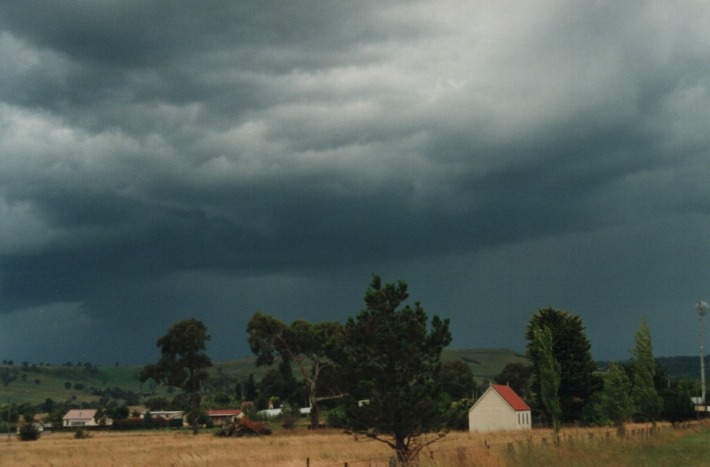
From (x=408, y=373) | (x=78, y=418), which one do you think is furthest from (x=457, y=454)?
(x=78, y=418)

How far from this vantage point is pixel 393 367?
3194 centimetres

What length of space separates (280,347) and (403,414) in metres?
82.2

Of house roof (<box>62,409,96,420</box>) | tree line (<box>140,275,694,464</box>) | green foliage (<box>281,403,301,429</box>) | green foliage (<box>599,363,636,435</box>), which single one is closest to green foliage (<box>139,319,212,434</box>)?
tree line (<box>140,275,694,464</box>)

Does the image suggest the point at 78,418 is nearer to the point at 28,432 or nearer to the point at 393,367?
the point at 28,432

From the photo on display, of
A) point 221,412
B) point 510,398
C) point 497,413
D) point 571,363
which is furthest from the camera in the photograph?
point 221,412

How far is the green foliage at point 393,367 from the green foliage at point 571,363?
58017 mm

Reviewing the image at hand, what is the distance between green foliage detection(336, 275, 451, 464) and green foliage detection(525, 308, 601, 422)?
58.0 m

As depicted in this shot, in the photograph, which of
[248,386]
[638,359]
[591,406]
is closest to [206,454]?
[638,359]

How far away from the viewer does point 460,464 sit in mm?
27109

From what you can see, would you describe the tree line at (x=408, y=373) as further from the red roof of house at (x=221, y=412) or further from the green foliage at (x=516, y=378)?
the red roof of house at (x=221, y=412)

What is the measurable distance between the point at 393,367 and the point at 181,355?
86209mm

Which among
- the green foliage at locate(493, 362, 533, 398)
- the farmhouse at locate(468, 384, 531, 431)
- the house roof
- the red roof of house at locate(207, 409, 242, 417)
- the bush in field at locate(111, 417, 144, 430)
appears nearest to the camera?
the farmhouse at locate(468, 384, 531, 431)

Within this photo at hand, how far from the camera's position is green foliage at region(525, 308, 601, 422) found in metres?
89.3

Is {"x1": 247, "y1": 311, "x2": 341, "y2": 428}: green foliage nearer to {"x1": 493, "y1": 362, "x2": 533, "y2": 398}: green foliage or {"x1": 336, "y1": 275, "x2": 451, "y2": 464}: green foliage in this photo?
{"x1": 493, "y1": 362, "x2": 533, "y2": 398}: green foliage
